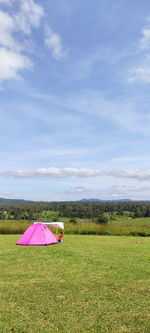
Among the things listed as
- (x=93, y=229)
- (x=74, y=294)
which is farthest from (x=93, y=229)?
(x=74, y=294)

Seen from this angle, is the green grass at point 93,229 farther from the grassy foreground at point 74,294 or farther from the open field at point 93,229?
the grassy foreground at point 74,294

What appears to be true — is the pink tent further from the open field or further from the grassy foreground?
the open field

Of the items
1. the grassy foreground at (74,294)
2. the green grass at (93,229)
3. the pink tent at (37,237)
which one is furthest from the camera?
the green grass at (93,229)

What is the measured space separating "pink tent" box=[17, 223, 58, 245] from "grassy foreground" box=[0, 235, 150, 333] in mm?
3635

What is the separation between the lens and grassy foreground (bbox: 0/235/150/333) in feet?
16.8

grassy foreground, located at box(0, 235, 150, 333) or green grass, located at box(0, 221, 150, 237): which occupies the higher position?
grassy foreground, located at box(0, 235, 150, 333)

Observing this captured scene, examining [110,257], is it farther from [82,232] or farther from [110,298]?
[82,232]

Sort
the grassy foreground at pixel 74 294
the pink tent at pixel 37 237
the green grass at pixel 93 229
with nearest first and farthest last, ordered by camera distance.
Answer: the grassy foreground at pixel 74 294 < the pink tent at pixel 37 237 < the green grass at pixel 93 229

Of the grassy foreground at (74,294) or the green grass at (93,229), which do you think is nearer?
the grassy foreground at (74,294)

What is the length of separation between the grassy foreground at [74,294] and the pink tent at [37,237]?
11.9 ft

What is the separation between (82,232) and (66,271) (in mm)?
15576

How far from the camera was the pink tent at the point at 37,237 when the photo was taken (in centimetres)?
1536

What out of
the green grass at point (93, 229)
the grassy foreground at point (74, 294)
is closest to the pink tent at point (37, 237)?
the grassy foreground at point (74, 294)

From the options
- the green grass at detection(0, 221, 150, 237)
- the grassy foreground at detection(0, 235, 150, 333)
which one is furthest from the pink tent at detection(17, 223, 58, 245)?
the green grass at detection(0, 221, 150, 237)
